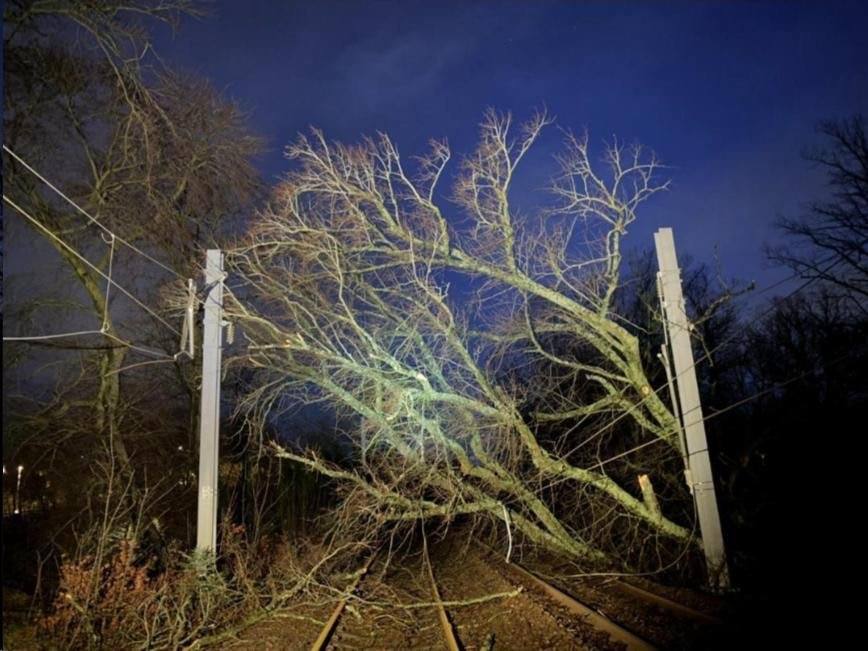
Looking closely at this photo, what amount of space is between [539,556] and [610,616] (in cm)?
759

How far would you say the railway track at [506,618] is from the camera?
784cm

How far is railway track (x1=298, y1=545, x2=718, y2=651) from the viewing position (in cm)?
784

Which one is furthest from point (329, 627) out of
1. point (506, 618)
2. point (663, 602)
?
point (663, 602)

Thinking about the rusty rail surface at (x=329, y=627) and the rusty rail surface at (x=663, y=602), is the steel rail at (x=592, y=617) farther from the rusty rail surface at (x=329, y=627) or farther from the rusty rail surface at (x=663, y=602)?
the rusty rail surface at (x=329, y=627)

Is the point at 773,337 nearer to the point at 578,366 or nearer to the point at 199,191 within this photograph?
the point at 578,366

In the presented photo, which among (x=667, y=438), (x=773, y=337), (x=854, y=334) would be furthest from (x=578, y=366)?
(x=773, y=337)

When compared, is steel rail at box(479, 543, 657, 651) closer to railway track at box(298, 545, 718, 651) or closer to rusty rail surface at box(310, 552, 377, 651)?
railway track at box(298, 545, 718, 651)

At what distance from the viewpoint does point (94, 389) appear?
1653 centimetres

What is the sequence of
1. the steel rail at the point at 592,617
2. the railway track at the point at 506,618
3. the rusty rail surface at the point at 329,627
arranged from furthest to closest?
the rusty rail surface at the point at 329,627 → the railway track at the point at 506,618 → the steel rail at the point at 592,617

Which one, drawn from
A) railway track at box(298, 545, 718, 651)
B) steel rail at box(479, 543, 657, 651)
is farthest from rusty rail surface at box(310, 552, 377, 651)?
steel rail at box(479, 543, 657, 651)

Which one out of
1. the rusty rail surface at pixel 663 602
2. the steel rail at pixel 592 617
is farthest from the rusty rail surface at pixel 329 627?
the rusty rail surface at pixel 663 602

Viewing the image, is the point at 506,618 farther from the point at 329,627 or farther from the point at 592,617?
the point at 329,627

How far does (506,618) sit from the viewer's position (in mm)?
9297

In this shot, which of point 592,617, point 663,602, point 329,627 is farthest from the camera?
point 663,602
